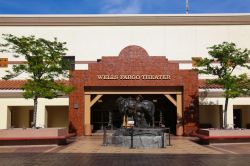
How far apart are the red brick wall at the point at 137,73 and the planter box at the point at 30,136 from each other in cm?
785

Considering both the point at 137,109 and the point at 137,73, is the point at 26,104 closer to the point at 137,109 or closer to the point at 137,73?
the point at 137,73

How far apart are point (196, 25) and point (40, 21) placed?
1438cm

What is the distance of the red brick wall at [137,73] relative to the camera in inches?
1309

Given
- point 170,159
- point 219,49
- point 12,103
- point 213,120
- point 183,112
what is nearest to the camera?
point 170,159

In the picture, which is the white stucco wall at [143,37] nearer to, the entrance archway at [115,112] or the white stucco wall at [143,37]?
the white stucco wall at [143,37]

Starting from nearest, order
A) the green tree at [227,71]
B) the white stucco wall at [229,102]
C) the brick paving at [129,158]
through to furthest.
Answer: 1. the brick paving at [129,158]
2. the green tree at [227,71]
3. the white stucco wall at [229,102]

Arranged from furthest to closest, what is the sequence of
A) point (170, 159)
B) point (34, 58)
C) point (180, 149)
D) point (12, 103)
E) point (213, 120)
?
point (213, 120), point (12, 103), point (34, 58), point (180, 149), point (170, 159)

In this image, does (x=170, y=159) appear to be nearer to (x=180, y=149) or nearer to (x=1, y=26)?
(x=180, y=149)

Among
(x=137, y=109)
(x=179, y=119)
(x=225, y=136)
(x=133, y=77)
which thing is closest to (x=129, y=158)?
(x=137, y=109)

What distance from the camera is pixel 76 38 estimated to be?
41.5 metres

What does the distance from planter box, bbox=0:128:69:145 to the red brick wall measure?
785 centimetres

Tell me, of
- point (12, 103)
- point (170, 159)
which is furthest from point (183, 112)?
point (170, 159)

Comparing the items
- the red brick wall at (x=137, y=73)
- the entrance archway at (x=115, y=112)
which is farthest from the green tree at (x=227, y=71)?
the entrance archway at (x=115, y=112)

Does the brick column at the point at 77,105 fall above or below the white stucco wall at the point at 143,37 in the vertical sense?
below
